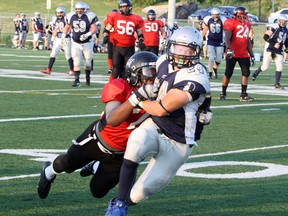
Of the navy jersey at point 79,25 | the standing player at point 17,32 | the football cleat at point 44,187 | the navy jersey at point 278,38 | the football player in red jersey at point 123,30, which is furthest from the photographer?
the standing player at point 17,32

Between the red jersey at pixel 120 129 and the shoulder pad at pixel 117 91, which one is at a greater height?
the shoulder pad at pixel 117 91

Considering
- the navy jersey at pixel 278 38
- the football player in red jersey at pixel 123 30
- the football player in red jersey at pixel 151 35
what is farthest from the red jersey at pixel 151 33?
the football player in red jersey at pixel 123 30

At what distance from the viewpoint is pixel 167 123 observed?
6.13 m

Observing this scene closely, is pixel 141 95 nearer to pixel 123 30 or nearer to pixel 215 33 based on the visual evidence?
pixel 123 30

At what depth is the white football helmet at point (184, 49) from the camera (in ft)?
20.4

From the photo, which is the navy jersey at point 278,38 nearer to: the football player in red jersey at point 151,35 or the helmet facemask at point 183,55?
the football player in red jersey at point 151,35

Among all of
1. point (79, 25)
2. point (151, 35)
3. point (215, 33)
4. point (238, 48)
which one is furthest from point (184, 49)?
point (151, 35)

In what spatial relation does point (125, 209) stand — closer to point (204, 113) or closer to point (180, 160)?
point (180, 160)

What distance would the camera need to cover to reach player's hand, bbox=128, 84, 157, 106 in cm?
591

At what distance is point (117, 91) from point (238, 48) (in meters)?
10.1

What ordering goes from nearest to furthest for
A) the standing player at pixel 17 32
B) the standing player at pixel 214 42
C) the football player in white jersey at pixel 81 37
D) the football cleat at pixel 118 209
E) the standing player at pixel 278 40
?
the football cleat at pixel 118 209 → the football player in white jersey at pixel 81 37 → the standing player at pixel 278 40 → the standing player at pixel 214 42 → the standing player at pixel 17 32

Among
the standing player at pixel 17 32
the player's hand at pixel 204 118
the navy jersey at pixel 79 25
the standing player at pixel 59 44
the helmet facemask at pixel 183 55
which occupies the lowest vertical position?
the standing player at pixel 17 32

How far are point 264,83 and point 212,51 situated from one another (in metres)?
1.60

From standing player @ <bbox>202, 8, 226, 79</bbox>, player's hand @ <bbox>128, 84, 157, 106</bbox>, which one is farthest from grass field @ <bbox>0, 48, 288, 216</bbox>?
standing player @ <bbox>202, 8, 226, 79</bbox>
